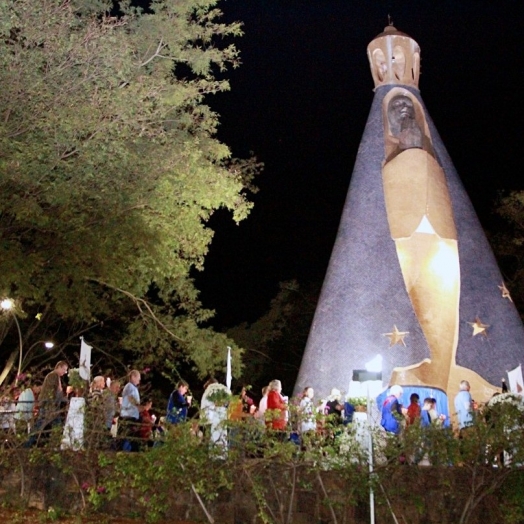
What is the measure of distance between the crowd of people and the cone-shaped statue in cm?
230

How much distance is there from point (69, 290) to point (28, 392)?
269 centimetres

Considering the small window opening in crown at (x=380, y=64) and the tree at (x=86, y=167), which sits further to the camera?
the small window opening in crown at (x=380, y=64)

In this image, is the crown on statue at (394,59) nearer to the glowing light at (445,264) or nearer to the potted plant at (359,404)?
the glowing light at (445,264)

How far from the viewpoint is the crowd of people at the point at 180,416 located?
7.07 m

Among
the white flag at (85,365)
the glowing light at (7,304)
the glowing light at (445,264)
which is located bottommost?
the white flag at (85,365)

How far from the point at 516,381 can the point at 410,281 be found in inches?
93.5

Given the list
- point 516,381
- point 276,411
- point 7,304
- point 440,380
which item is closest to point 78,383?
point 276,411

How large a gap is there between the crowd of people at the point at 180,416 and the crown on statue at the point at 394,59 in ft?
23.6

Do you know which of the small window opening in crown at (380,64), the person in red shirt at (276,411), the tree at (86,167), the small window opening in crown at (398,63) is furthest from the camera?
the small window opening in crown at (380,64)

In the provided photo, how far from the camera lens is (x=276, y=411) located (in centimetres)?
695

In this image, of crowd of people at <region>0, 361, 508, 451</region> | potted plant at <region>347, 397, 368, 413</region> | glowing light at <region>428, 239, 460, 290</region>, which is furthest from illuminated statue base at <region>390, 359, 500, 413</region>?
potted plant at <region>347, 397, 368, 413</region>

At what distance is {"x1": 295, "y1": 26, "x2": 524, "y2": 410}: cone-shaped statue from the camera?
1148cm

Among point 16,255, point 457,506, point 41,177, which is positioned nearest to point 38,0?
point 41,177

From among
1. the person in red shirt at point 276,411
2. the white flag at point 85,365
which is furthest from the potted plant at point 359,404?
the white flag at point 85,365
